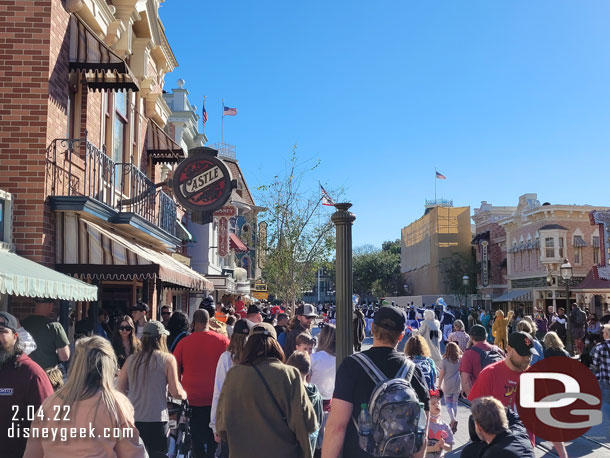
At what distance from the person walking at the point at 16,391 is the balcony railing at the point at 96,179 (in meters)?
6.32

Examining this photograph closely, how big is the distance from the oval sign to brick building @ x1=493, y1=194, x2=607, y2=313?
35.3 m

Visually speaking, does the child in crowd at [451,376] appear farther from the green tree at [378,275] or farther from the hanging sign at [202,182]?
the green tree at [378,275]

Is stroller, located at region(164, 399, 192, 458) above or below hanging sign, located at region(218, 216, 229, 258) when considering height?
below

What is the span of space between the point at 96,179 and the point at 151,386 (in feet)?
25.8

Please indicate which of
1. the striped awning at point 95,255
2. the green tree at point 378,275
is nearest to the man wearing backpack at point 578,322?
the striped awning at point 95,255

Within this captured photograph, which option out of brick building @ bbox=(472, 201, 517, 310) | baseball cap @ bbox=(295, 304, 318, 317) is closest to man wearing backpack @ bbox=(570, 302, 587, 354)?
baseball cap @ bbox=(295, 304, 318, 317)

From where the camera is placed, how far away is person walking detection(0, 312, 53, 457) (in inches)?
170

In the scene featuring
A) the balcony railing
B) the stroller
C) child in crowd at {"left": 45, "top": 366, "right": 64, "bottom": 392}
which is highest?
the balcony railing

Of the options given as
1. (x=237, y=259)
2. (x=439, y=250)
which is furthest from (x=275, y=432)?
(x=439, y=250)

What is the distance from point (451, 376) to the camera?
957 centimetres

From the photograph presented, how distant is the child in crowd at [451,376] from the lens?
950 cm

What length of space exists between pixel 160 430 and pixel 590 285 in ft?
80.7

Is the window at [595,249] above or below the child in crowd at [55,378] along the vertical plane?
above

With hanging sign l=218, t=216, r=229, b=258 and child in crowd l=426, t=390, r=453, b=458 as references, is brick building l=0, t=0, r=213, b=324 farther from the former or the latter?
hanging sign l=218, t=216, r=229, b=258
